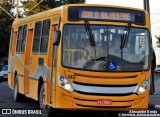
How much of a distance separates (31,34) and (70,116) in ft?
10.8

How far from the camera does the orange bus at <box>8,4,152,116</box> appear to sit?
10312 millimetres

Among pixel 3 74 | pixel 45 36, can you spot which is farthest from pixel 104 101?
pixel 3 74

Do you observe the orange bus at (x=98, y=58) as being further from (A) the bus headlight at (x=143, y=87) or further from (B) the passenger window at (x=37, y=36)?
(B) the passenger window at (x=37, y=36)

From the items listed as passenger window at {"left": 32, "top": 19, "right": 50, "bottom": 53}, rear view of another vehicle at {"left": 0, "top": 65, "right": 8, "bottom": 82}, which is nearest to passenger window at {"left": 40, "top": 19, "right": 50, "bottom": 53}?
passenger window at {"left": 32, "top": 19, "right": 50, "bottom": 53}

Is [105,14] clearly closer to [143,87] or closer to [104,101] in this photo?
[143,87]

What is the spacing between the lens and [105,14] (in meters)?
10.9

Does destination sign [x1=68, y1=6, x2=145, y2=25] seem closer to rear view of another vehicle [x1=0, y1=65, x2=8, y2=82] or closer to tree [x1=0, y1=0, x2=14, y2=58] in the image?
rear view of another vehicle [x1=0, y1=65, x2=8, y2=82]

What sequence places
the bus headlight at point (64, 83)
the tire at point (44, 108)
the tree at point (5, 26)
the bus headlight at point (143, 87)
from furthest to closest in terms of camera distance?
1. the tree at point (5, 26)
2. the tire at point (44, 108)
3. the bus headlight at point (143, 87)
4. the bus headlight at point (64, 83)

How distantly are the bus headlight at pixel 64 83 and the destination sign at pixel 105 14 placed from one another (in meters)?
1.39

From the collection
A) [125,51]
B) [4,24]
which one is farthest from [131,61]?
[4,24]

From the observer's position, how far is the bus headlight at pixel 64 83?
10.3 metres

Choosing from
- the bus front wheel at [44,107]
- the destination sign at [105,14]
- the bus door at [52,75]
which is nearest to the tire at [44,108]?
the bus front wheel at [44,107]

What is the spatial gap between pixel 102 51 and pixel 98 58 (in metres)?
0.20

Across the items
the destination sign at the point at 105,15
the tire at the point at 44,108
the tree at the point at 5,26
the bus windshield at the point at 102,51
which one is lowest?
→ the tire at the point at 44,108
